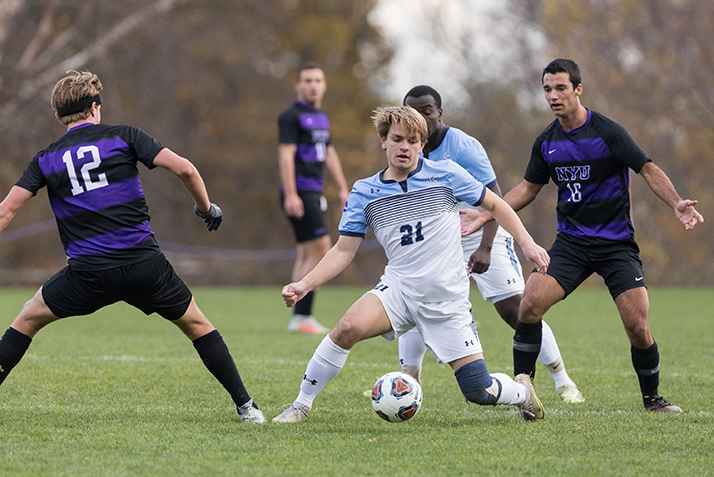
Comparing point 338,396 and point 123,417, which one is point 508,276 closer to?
point 338,396

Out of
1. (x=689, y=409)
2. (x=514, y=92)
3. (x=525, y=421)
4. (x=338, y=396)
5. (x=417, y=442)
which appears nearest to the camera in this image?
(x=417, y=442)

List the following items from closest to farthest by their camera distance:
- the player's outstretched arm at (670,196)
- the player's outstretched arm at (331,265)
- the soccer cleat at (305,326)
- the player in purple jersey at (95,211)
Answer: the player in purple jersey at (95,211)
the player's outstretched arm at (331,265)
the player's outstretched arm at (670,196)
the soccer cleat at (305,326)

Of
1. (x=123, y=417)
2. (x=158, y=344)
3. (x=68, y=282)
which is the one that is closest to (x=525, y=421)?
(x=123, y=417)

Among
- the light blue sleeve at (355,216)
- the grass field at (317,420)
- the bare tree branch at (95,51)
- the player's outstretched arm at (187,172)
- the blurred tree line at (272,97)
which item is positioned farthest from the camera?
the blurred tree line at (272,97)

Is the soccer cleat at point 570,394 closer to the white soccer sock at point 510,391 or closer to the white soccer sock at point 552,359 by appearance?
the white soccer sock at point 552,359

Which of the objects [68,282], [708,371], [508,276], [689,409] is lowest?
[708,371]

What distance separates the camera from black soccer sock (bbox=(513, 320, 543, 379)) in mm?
5383

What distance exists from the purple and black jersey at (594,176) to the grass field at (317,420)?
1.16 metres

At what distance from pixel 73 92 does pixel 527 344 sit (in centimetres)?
311

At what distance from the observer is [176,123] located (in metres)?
26.8

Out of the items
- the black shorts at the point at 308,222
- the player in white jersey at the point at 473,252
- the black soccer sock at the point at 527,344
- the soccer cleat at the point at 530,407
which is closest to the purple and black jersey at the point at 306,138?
the black shorts at the point at 308,222

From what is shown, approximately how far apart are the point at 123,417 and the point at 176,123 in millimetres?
22758

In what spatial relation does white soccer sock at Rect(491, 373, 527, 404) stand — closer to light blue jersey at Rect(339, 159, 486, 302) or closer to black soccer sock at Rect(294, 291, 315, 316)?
light blue jersey at Rect(339, 159, 486, 302)

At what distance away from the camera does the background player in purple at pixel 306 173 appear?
9.49 m
